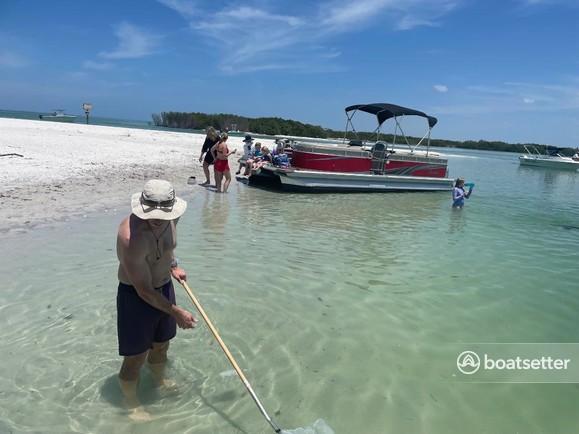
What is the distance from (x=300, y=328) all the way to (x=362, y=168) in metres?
13.3

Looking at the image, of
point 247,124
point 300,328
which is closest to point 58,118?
point 247,124

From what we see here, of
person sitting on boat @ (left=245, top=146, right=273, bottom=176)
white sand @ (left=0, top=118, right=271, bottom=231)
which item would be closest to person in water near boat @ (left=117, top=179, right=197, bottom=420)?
white sand @ (left=0, top=118, right=271, bottom=231)

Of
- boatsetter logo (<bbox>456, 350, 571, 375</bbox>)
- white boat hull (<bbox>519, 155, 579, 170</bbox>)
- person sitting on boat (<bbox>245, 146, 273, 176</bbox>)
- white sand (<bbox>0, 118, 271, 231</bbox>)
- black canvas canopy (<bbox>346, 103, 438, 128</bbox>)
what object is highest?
black canvas canopy (<bbox>346, 103, 438, 128</bbox>)

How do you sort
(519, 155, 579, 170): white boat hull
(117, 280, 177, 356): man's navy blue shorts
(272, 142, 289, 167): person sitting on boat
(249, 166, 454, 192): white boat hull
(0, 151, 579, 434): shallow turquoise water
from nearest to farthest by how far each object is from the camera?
(117, 280, 177, 356): man's navy blue shorts → (0, 151, 579, 434): shallow turquoise water → (249, 166, 454, 192): white boat hull → (272, 142, 289, 167): person sitting on boat → (519, 155, 579, 170): white boat hull

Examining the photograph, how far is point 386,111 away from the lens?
59.9ft

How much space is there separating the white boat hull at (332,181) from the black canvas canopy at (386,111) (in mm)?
2598

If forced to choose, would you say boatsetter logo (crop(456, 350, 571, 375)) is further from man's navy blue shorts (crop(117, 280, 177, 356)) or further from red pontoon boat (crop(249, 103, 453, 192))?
red pontoon boat (crop(249, 103, 453, 192))

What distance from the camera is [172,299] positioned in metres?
3.52

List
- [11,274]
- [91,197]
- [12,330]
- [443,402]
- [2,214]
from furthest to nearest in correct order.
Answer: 1. [91,197]
2. [2,214]
3. [11,274]
4. [12,330]
5. [443,402]

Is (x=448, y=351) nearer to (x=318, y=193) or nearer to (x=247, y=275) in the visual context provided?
(x=247, y=275)

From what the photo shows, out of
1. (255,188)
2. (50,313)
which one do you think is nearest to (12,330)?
(50,313)

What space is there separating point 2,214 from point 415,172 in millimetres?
15690

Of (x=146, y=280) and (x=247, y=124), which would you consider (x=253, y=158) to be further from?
(x=247, y=124)

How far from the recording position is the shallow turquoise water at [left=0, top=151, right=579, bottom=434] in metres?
3.61
